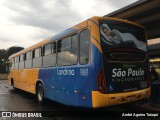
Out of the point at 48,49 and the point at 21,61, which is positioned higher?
the point at 48,49

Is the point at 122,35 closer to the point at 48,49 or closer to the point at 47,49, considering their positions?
the point at 48,49

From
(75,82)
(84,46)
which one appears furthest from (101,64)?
(75,82)

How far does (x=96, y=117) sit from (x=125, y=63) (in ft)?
7.28

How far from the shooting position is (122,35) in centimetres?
702

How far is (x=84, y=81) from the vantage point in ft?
21.9

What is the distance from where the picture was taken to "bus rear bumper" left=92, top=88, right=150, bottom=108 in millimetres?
6219

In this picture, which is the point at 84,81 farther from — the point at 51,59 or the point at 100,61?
the point at 51,59

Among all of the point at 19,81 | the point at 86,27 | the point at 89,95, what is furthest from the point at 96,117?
A: the point at 19,81

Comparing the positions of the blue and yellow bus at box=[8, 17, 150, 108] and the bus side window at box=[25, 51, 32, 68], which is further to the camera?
the bus side window at box=[25, 51, 32, 68]

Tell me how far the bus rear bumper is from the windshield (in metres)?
1.41

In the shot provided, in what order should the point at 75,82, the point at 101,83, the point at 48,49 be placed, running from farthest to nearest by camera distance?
1. the point at 48,49
2. the point at 75,82
3. the point at 101,83

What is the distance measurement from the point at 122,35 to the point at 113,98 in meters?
2.05

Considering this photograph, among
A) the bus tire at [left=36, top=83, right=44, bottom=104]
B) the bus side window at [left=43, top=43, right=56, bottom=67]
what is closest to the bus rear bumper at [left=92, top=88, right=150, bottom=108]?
the bus side window at [left=43, top=43, right=56, bottom=67]

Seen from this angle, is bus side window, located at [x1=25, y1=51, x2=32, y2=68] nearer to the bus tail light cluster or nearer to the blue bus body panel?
the blue bus body panel
